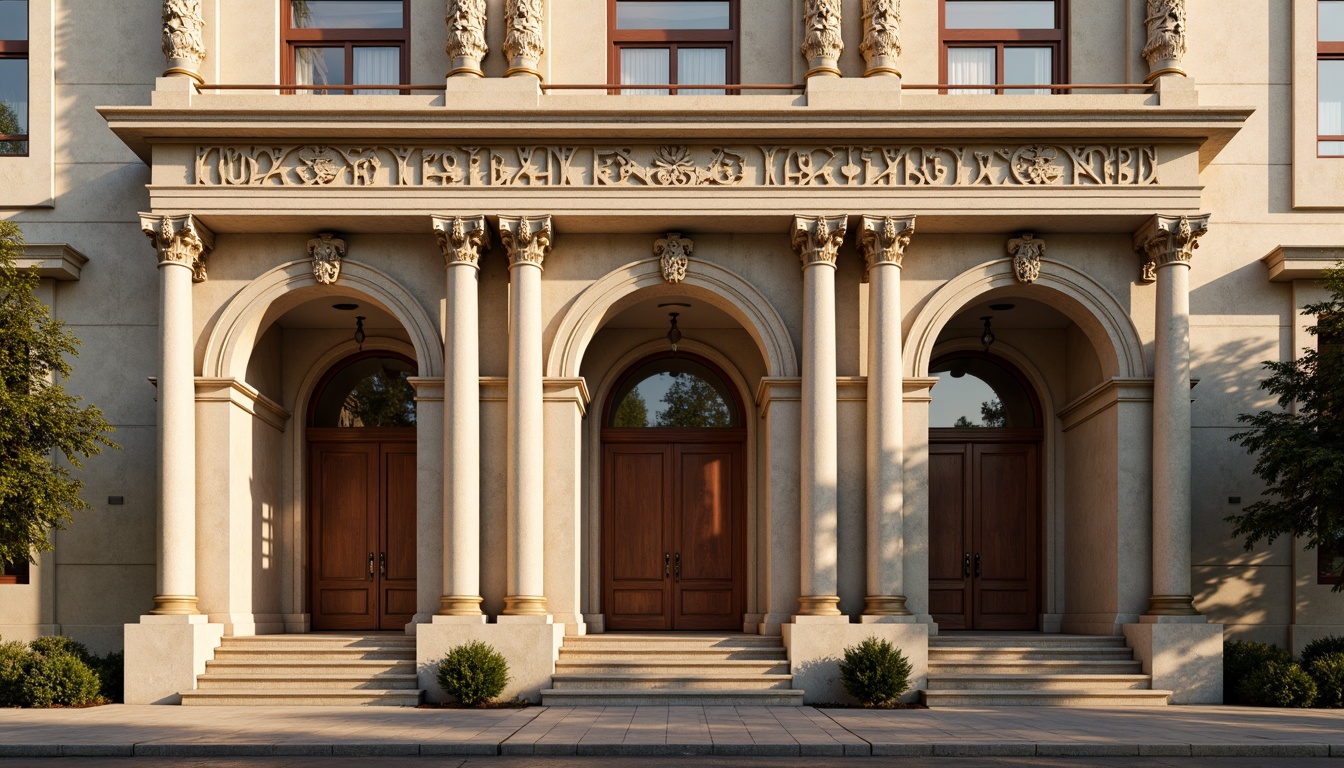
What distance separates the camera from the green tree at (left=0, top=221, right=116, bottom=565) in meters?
16.0

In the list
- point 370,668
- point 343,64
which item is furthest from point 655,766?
point 343,64

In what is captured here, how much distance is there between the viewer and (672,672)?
16.8 metres

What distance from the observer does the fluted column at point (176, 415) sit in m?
17.2

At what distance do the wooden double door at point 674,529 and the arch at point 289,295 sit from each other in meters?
4.25

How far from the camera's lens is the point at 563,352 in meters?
18.1

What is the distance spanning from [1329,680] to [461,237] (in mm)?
12799

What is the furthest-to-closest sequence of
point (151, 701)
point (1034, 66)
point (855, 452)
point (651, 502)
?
1. point (651, 502)
2. point (1034, 66)
3. point (855, 452)
4. point (151, 701)

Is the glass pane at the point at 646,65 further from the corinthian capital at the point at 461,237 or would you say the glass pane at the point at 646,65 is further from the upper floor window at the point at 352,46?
the corinthian capital at the point at 461,237

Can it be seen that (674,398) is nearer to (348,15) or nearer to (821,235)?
(821,235)

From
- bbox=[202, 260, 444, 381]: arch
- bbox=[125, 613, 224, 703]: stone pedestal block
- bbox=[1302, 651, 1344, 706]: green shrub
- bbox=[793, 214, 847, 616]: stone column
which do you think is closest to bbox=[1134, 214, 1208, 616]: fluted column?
bbox=[1302, 651, 1344, 706]: green shrub

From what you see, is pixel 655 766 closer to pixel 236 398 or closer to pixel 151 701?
pixel 151 701

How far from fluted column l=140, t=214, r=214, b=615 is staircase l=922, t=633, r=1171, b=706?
10.2m

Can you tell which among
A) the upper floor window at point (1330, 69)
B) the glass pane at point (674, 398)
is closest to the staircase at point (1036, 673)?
the glass pane at point (674, 398)

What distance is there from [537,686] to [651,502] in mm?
5000
